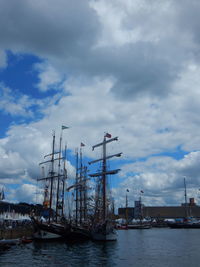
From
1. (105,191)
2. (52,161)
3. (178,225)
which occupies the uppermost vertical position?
(52,161)

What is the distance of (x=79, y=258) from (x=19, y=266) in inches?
363

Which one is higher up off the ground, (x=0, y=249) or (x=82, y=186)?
(x=82, y=186)

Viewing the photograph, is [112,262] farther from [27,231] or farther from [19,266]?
[27,231]

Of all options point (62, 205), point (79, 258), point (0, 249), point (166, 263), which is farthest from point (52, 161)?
point (166, 263)

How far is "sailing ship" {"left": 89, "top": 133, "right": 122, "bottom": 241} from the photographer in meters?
65.7

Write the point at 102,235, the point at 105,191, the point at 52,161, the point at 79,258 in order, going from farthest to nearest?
the point at 52,161 < the point at 105,191 < the point at 102,235 < the point at 79,258

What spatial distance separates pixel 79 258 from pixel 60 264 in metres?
5.56

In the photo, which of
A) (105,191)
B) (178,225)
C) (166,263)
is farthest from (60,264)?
(178,225)

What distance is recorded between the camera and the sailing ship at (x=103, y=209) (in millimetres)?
65731

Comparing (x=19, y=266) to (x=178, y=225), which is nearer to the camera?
(x=19, y=266)

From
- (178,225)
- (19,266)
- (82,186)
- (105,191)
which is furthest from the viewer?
(178,225)

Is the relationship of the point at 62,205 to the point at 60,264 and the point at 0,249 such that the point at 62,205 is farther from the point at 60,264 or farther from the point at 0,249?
the point at 60,264

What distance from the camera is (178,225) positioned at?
16425 centimetres

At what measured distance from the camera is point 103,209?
6944 centimetres
